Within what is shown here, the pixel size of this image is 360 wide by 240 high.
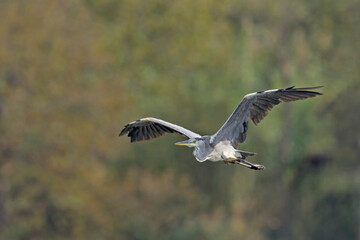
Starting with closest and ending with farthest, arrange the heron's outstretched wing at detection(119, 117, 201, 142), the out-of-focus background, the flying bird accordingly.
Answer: the flying bird
the heron's outstretched wing at detection(119, 117, 201, 142)
the out-of-focus background

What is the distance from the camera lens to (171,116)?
38938 mm

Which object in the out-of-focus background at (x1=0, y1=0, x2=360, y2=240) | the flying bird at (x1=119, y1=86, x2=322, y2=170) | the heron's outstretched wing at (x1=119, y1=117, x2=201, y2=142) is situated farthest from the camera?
the out-of-focus background at (x1=0, y1=0, x2=360, y2=240)

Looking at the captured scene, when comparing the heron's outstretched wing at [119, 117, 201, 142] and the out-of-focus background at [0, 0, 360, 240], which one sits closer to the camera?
Result: the heron's outstretched wing at [119, 117, 201, 142]

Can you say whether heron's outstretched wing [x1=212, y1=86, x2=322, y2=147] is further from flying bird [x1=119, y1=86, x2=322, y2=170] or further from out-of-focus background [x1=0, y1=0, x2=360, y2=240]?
out-of-focus background [x1=0, y1=0, x2=360, y2=240]

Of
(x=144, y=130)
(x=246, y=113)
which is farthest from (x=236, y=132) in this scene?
(x=144, y=130)

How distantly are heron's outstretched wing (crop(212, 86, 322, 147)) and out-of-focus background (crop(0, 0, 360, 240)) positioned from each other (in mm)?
16908

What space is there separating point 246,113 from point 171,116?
70.6 ft

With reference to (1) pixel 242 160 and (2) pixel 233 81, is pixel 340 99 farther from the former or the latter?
(1) pixel 242 160

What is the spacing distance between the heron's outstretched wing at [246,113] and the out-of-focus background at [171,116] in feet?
55.5

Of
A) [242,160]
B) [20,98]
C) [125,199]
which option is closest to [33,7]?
[20,98]

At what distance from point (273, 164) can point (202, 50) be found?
4618 millimetres

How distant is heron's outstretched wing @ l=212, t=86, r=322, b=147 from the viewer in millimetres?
17312

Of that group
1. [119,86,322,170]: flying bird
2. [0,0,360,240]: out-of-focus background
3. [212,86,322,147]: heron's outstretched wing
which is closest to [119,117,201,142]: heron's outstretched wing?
[119,86,322,170]: flying bird

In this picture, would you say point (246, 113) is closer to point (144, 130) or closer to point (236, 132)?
point (236, 132)
